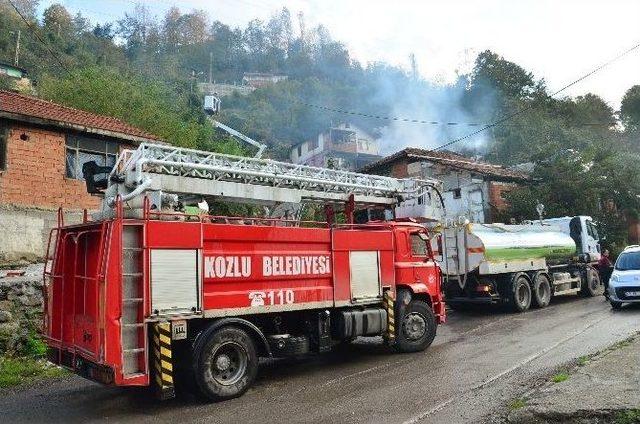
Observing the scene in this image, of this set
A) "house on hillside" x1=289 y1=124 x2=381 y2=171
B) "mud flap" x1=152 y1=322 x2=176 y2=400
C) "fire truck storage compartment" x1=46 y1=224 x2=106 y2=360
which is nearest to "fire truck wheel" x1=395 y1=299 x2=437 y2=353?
"mud flap" x1=152 y1=322 x2=176 y2=400

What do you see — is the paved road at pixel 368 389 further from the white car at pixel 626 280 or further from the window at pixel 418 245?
the white car at pixel 626 280

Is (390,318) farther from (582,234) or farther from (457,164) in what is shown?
(457,164)

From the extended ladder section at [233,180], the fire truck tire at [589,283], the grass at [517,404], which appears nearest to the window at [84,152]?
the extended ladder section at [233,180]

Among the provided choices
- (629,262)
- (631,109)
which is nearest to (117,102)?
(629,262)

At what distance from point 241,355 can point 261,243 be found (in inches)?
64.7

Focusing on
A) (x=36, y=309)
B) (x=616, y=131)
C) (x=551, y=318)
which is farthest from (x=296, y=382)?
(x=616, y=131)

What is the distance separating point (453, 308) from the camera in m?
16.4

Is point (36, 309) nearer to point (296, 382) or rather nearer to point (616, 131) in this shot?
point (296, 382)

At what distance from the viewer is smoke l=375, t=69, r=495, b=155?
170 feet

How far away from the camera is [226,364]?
714 cm

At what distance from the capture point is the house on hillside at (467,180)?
95.3 feet

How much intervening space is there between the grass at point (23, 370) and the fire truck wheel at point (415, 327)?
6181 mm

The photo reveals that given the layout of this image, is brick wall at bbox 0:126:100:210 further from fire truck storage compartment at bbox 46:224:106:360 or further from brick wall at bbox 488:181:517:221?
brick wall at bbox 488:181:517:221

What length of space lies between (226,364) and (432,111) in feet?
193
